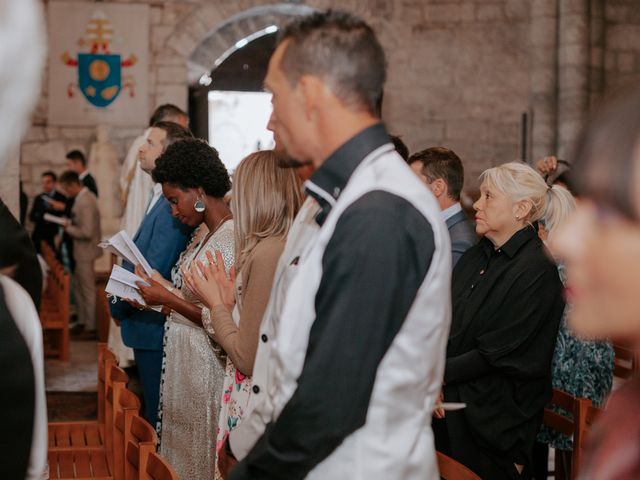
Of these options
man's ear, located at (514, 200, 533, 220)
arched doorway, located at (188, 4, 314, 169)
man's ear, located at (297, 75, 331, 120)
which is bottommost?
man's ear, located at (514, 200, 533, 220)

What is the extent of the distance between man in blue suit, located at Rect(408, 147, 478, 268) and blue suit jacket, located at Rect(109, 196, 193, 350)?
38.9 inches

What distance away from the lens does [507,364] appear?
10.2 ft

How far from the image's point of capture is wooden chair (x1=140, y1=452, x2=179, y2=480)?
6.78ft

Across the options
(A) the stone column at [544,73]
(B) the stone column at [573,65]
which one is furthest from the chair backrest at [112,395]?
(A) the stone column at [544,73]

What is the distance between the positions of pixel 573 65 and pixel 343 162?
9.24 metres

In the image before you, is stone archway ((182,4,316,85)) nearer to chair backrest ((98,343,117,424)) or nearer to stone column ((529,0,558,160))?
stone column ((529,0,558,160))

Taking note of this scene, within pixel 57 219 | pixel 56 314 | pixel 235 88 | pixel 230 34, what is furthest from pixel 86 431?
pixel 235 88

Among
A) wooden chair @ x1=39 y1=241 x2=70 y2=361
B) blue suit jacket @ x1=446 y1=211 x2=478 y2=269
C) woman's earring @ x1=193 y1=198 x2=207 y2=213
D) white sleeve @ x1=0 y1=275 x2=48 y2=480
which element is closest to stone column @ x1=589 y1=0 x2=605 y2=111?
wooden chair @ x1=39 y1=241 x2=70 y2=361

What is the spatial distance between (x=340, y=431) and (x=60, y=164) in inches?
396

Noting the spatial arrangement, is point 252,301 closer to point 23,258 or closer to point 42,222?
point 23,258

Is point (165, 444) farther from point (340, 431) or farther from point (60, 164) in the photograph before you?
point (60, 164)

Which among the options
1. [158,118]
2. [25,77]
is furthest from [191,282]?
[158,118]

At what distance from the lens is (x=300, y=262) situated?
1.62m

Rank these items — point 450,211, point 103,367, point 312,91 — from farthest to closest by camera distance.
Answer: point 450,211
point 103,367
point 312,91
